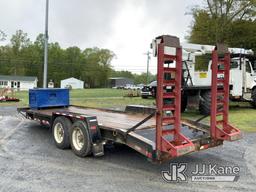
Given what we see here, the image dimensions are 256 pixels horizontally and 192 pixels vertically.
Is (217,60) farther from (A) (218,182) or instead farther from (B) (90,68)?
(B) (90,68)

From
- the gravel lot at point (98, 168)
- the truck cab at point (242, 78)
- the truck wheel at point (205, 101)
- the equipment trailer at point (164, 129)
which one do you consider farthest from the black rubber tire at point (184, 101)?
the equipment trailer at point (164, 129)

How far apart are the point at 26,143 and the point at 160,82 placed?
4.64 metres

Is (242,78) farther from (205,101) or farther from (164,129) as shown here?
(164,129)

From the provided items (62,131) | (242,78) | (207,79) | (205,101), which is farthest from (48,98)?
(242,78)

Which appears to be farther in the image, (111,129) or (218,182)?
(111,129)

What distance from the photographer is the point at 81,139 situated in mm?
7000

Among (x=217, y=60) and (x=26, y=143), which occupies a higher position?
(x=217, y=60)

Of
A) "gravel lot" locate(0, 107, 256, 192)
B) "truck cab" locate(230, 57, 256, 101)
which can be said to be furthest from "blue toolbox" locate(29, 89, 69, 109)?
"truck cab" locate(230, 57, 256, 101)

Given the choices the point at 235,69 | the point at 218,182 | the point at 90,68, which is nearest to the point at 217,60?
the point at 218,182

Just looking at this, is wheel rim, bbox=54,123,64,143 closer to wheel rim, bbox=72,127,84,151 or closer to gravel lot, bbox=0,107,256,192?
gravel lot, bbox=0,107,256,192

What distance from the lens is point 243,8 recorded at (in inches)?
1172

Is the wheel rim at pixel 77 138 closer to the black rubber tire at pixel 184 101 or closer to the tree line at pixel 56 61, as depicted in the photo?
the black rubber tire at pixel 184 101

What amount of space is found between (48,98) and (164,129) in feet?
19.7

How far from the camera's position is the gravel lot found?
5203mm
